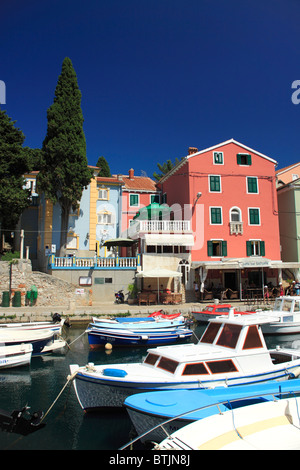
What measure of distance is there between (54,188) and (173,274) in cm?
1280

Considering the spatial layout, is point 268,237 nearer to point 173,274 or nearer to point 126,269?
point 173,274

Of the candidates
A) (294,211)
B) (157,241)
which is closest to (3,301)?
(157,241)

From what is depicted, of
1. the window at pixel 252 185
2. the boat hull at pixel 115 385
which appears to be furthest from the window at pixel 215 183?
the boat hull at pixel 115 385

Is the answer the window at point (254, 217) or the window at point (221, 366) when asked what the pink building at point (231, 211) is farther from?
the window at point (221, 366)

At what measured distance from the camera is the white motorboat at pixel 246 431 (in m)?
5.42

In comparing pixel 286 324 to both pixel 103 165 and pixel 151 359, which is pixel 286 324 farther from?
pixel 103 165

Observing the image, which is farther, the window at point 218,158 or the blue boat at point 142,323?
the window at point 218,158

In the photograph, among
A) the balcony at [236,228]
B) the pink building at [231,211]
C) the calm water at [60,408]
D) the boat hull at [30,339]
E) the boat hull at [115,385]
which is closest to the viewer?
the calm water at [60,408]

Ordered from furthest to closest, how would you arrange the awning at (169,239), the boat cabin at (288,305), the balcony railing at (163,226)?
the balcony railing at (163,226)
the awning at (169,239)
the boat cabin at (288,305)

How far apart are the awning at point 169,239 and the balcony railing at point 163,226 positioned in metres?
0.47

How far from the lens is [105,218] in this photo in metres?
34.2

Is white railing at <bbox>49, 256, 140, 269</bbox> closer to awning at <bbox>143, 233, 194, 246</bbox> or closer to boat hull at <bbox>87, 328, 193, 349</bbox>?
awning at <bbox>143, 233, 194, 246</bbox>

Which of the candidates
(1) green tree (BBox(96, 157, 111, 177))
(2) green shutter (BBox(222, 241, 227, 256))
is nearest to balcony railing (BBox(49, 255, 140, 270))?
(2) green shutter (BBox(222, 241, 227, 256))

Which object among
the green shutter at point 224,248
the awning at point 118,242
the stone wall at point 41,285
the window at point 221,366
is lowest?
the window at point 221,366
